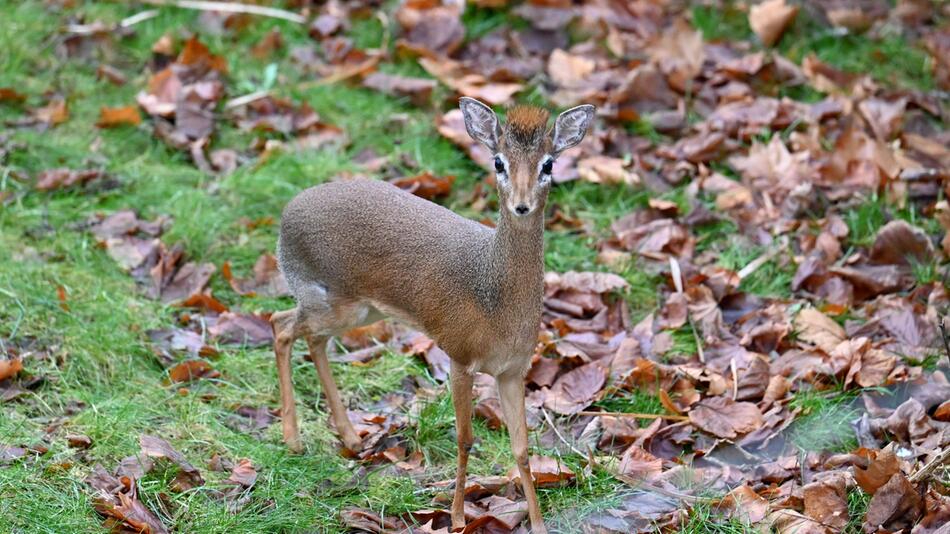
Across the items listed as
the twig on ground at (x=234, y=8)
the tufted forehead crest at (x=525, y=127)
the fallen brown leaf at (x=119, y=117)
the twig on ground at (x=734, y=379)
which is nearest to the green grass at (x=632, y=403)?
the twig on ground at (x=734, y=379)

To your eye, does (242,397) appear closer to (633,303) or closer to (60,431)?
(60,431)

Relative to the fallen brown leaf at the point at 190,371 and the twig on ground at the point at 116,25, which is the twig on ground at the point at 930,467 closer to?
the fallen brown leaf at the point at 190,371

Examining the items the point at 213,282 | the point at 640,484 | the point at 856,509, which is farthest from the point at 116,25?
the point at 856,509

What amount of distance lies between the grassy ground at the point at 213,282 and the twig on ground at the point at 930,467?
0.64ft

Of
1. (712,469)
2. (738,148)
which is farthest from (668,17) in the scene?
(712,469)

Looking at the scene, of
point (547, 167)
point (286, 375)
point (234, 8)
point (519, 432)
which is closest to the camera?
point (547, 167)

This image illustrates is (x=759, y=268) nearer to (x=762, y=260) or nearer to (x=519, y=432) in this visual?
(x=762, y=260)

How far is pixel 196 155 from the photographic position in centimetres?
652

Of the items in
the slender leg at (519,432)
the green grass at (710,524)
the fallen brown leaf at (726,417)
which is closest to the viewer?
the green grass at (710,524)

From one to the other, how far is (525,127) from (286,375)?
1.47m

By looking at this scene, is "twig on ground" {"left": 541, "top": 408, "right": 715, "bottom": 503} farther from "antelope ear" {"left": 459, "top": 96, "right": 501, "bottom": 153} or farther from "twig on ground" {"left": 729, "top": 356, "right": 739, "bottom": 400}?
"antelope ear" {"left": 459, "top": 96, "right": 501, "bottom": 153}

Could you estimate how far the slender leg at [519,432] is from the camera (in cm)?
393

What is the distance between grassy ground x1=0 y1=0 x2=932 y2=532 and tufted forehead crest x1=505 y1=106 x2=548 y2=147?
121 centimetres

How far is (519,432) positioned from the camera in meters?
3.95
